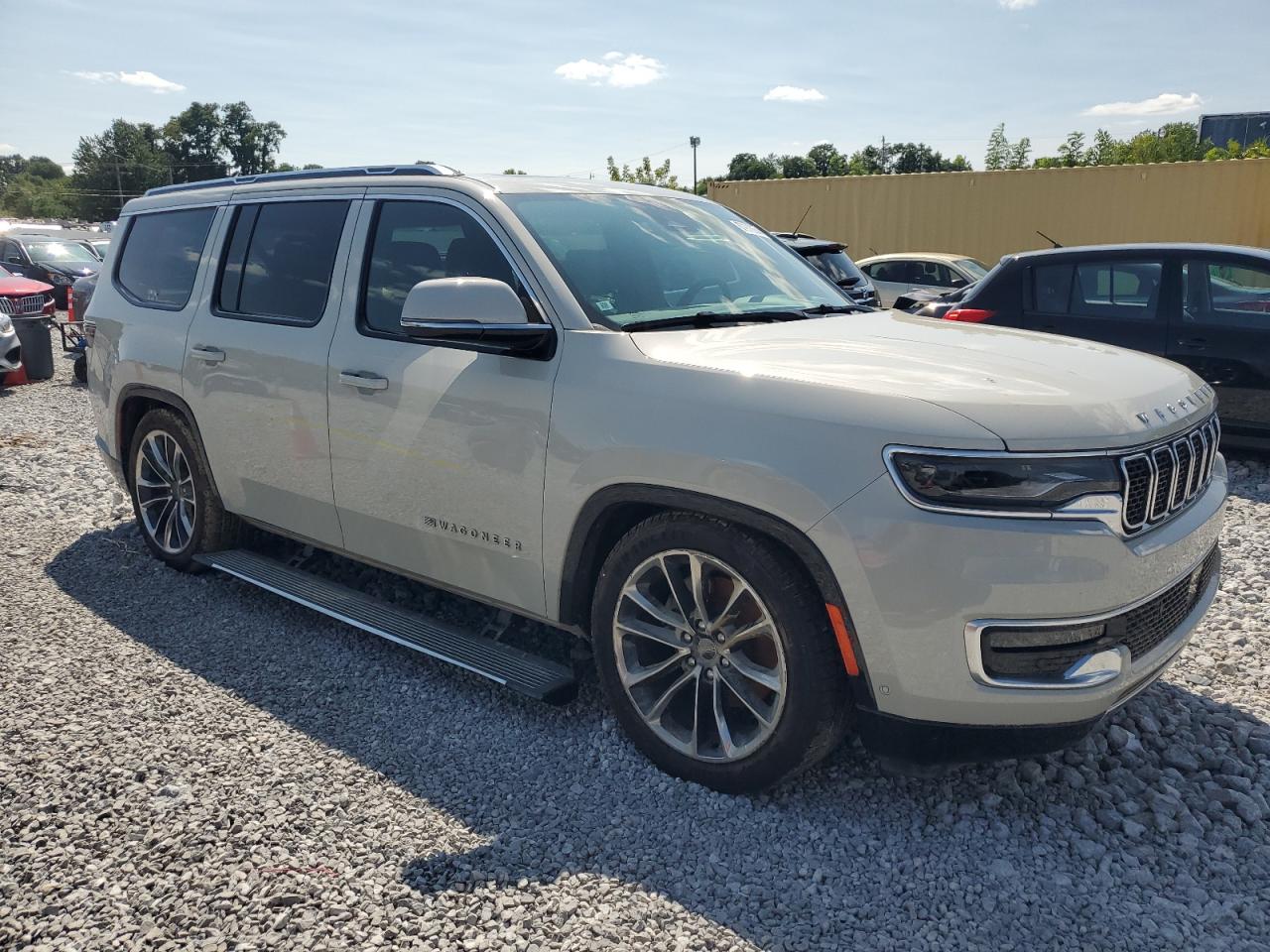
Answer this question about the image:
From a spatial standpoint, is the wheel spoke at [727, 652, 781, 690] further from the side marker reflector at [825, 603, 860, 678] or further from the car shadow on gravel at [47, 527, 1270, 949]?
the car shadow on gravel at [47, 527, 1270, 949]

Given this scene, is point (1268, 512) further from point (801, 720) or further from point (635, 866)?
point (635, 866)

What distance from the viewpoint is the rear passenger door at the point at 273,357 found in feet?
13.5

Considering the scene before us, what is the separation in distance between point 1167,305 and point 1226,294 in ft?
1.26

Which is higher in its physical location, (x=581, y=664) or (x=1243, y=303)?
(x=1243, y=303)

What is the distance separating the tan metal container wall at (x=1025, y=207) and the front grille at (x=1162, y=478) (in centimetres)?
1803

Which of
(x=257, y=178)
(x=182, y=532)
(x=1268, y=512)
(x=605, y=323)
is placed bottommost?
(x=1268, y=512)

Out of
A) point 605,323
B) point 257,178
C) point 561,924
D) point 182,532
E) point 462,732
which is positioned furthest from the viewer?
point 182,532

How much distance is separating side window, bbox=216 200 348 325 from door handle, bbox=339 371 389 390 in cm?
39

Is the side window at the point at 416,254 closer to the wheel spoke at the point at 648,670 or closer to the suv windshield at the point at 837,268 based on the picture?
the wheel spoke at the point at 648,670

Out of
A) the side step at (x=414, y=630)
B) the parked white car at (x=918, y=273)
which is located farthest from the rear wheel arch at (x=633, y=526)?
the parked white car at (x=918, y=273)

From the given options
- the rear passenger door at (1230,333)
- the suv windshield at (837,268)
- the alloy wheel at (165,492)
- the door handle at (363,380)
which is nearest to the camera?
the door handle at (363,380)

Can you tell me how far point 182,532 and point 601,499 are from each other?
299 cm

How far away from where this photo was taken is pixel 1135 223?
19531 millimetres

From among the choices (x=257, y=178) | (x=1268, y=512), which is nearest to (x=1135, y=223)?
(x=1268, y=512)
